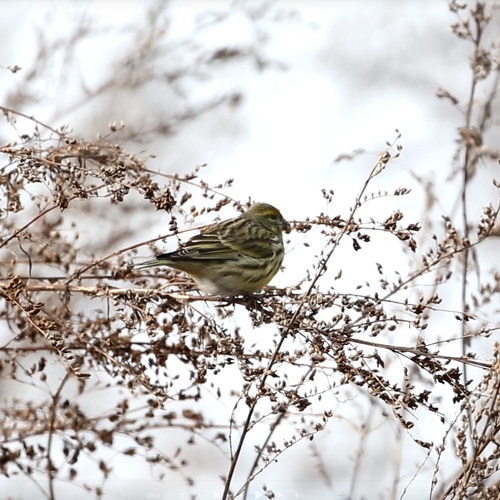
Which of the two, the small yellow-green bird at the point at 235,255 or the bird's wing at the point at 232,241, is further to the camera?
the bird's wing at the point at 232,241

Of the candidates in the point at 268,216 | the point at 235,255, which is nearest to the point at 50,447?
the point at 235,255

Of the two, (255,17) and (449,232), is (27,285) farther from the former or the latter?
(255,17)

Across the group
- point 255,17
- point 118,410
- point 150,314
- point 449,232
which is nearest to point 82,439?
point 118,410

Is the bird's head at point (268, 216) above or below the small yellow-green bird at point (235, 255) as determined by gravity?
above

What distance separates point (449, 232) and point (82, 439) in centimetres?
149

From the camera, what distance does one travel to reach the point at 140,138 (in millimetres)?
4785

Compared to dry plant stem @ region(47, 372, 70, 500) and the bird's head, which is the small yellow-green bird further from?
dry plant stem @ region(47, 372, 70, 500)

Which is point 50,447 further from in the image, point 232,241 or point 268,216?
point 268,216

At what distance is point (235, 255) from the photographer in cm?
453

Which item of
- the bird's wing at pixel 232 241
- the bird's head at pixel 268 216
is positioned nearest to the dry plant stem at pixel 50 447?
the bird's wing at pixel 232 241

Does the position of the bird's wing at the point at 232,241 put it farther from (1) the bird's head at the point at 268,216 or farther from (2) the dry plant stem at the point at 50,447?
(2) the dry plant stem at the point at 50,447

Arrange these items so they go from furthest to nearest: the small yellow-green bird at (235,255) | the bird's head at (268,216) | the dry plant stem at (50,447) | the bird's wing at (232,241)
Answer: the bird's head at (268,216) < the bird's wing at (232,241) < the small yellow-green bird at (235,255) < the dry plant stem at (50,447)

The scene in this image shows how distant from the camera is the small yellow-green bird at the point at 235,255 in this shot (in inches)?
155

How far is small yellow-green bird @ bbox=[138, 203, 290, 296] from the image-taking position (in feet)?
12.9
